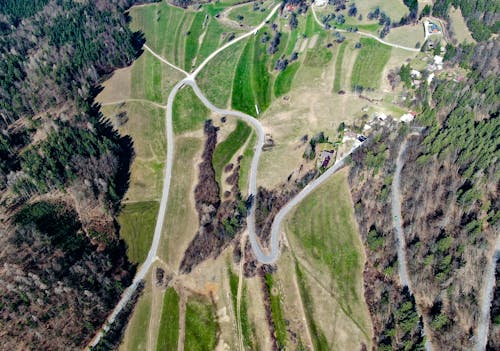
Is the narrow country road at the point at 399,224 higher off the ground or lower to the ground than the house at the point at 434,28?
lower

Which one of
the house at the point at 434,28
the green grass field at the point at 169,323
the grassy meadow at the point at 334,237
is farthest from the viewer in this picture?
the house at the point at 434,28

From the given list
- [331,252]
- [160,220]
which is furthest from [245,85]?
[331,252]

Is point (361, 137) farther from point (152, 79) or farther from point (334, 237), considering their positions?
point (152, 79)

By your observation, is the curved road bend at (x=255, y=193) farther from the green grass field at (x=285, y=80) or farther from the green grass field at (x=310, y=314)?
the green grass field at (x=285, y=80)

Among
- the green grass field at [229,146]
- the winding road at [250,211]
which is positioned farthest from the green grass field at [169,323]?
the green grass field at [229,146]

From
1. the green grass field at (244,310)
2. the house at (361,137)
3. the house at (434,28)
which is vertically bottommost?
the green grass field at (244,310)

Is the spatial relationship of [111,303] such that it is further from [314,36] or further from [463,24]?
[463,24]

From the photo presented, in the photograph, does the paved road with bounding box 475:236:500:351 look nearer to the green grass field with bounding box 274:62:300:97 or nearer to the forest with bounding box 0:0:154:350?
the forest with bounding box 0:0:154:350
